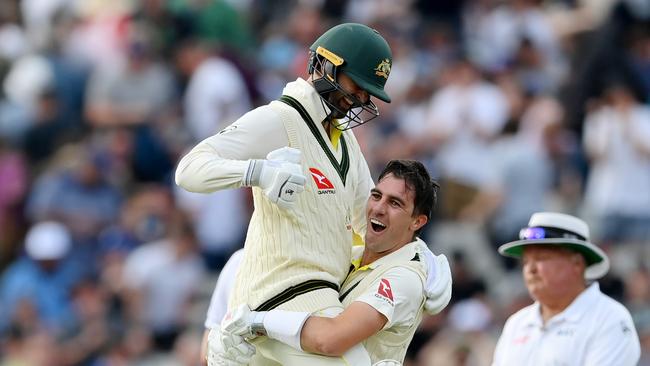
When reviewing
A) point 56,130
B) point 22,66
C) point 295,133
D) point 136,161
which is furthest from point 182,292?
point 295,133

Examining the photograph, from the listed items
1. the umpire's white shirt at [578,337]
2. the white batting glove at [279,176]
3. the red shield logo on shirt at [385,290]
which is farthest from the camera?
the umpire's white shirt at [578,337]

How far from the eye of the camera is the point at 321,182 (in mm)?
7613

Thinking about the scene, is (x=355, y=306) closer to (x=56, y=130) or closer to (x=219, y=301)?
(x=219, y=301)

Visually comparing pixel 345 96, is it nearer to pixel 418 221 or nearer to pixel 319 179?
pixel 319 179

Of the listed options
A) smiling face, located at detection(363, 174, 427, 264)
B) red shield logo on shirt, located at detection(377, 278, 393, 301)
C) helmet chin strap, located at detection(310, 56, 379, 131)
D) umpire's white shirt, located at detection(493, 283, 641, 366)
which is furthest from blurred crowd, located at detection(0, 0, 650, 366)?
helmet chin strap, located at detection(310, 56, 379, 131)

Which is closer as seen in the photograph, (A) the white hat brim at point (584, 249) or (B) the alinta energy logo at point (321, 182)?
(B) the alinta energy logo at point (321, 182)

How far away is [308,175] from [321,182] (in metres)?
0.09

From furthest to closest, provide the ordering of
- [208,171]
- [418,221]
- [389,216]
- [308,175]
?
1. [418,221]
2. [389,216]
3. [308,175]
4. [208,171]

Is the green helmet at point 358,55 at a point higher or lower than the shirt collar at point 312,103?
higher

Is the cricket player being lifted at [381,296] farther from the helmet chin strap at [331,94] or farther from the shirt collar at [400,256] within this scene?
the helmet chin strap at [331,94]

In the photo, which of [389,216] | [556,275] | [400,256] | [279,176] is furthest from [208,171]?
[556,275]

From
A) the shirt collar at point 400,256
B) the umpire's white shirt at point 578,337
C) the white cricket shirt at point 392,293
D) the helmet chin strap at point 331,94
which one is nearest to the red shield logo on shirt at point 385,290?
the white cricket shirt at point 392,293

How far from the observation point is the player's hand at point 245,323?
7.43m

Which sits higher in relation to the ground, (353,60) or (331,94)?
(353,60)
